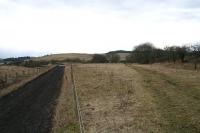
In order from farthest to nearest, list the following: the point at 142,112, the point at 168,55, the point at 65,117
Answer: the point at 168,55
the point at 142,112
the point at 65,117

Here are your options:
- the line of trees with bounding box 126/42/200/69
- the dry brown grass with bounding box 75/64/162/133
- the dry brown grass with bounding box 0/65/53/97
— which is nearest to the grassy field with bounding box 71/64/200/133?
the dry brown grass with bounding box 75/64/162/133

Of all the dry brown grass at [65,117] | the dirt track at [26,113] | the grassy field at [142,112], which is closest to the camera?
the grassy field at [142,112]

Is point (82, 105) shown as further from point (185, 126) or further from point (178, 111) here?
point (185, 126)

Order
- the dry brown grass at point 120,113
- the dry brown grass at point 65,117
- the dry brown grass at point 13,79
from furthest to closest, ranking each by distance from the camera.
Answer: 1. the dry brown grass at point 13,79
2. the dry brown grass at point 65,117
3. the dry brown grass at point 120,113

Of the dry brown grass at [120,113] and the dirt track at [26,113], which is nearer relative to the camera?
the dry brown grass at [120,113]

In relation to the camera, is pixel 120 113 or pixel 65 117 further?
pixel 120 113

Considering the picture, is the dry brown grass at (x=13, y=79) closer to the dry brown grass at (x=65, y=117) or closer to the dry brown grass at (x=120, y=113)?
the dry brown grass at (x=65, y=117)

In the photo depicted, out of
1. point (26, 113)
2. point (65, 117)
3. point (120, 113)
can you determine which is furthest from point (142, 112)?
point (26, 113)

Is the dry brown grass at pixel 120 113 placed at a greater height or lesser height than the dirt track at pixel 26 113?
greater

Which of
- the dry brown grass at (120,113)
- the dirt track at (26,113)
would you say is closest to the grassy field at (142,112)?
the dry brown grass at (120,113)

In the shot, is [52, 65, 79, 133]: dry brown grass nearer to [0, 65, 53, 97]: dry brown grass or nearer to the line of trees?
[0, 65, 53, 97]: dry brown grass

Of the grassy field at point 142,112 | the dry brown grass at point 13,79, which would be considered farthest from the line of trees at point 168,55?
the grassy field at point 142,112

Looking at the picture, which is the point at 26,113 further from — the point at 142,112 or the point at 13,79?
the point at 13,79

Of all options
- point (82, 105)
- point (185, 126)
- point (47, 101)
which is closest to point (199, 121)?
point (185, 126)
